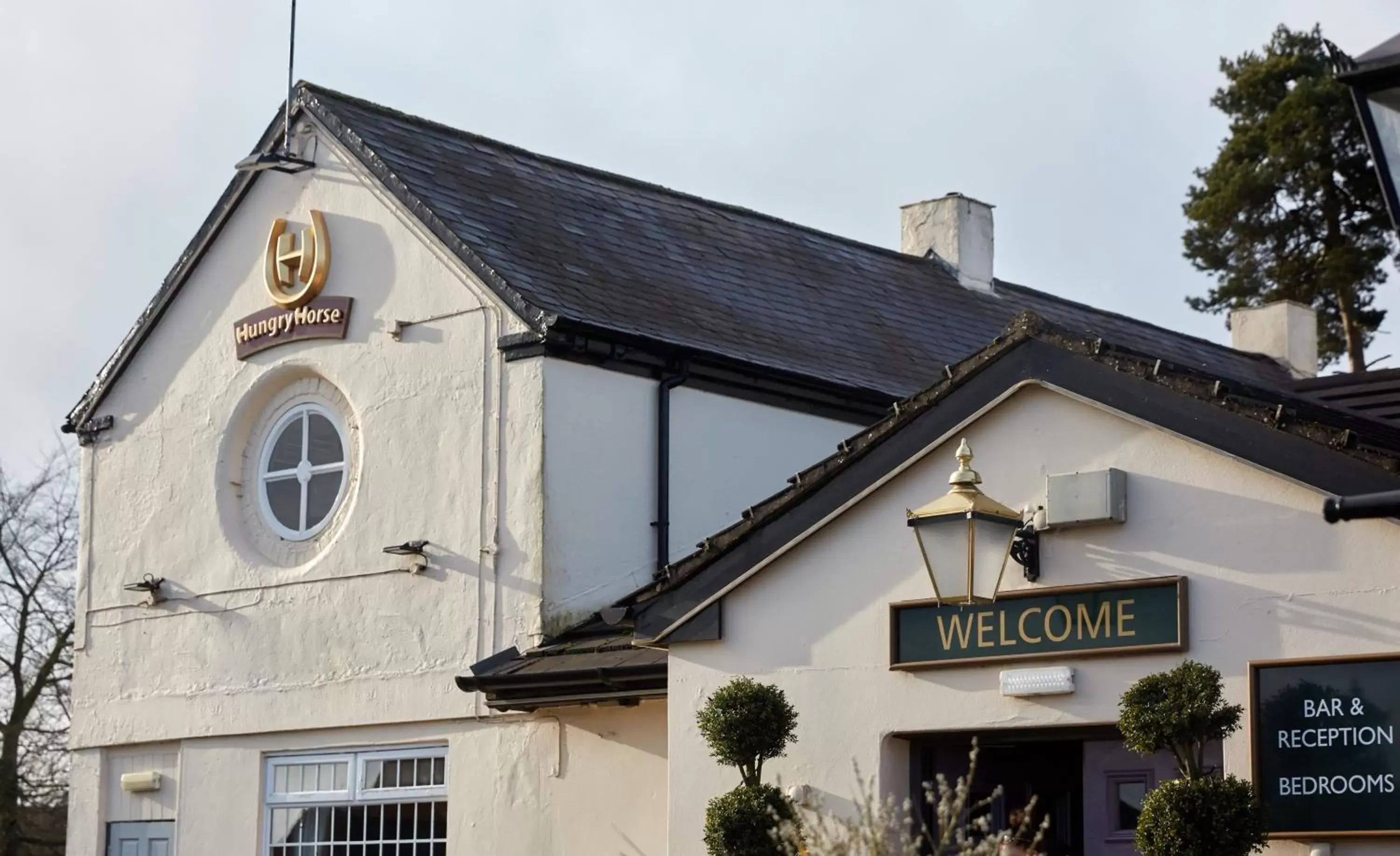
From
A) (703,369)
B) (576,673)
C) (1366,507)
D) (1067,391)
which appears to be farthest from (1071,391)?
(703,369)

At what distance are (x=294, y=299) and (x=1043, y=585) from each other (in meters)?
8.82

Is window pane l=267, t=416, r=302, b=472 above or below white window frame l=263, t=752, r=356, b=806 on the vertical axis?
above

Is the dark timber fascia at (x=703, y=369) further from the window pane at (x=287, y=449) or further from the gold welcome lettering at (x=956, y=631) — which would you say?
the gold welcome lettering at (x=956, y=631)

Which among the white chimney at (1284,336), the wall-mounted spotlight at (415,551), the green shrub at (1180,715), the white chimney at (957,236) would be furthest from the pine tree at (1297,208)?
the green shrub at (1180,715)

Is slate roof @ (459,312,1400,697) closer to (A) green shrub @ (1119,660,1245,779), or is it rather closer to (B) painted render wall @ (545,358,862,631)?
(A) green shrub @ (1119,660,1245,779)

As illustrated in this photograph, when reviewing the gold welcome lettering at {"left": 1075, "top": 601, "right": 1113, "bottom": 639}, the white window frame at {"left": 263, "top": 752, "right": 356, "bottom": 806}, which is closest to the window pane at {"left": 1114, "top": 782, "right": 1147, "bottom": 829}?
the gold welcome lettering at {"left": 1075, "top": 601, "right": 1113, "bottom": 639}

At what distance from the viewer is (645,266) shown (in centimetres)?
1848

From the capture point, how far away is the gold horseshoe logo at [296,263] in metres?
18.2

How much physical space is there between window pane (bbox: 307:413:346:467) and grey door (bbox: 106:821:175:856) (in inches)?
137

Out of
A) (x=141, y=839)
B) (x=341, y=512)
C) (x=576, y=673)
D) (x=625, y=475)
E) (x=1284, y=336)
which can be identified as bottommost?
(x=141, y=839)

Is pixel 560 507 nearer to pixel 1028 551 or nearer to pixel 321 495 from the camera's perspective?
pixel 321 495

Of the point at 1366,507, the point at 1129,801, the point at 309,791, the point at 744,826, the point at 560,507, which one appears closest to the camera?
the point at 1366,507

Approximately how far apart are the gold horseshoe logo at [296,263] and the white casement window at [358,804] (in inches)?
155

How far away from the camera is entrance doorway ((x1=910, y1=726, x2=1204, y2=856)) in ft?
40.4
